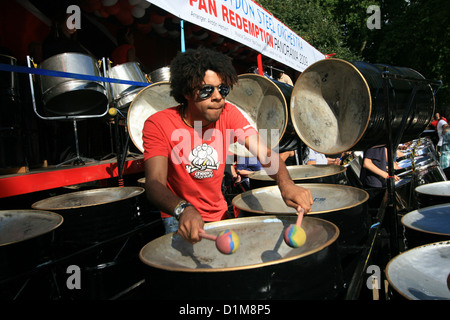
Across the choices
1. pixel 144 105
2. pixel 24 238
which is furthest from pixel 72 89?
pixel 24 238

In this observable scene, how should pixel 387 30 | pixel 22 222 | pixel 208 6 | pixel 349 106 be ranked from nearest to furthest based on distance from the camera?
pixel 22 222 < pixel 349 106 < pixel 208 6 < pixel 387 30

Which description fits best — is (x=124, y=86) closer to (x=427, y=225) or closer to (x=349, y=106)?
(x=349, y=106)

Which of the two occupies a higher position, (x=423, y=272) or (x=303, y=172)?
(x=303, y=172)

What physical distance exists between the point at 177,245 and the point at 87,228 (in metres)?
0.54

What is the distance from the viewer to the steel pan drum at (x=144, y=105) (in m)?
2.30

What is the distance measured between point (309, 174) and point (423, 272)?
138 centimetres

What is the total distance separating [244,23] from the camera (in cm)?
359

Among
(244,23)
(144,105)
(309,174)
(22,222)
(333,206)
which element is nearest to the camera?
(22,222)

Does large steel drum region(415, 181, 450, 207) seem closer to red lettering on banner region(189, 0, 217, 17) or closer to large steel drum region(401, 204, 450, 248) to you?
large steel drum region(401, 204, 450, 248)

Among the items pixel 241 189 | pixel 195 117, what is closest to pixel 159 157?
pixel 195 117

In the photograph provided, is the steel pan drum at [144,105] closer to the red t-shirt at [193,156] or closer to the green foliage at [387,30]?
the red t-shirt at [193,156]

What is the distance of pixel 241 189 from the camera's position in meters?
3.46

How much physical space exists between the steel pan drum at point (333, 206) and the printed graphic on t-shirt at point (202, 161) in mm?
172

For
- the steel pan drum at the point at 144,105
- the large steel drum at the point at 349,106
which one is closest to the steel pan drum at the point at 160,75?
the steel pan drum at the point at 144,105
